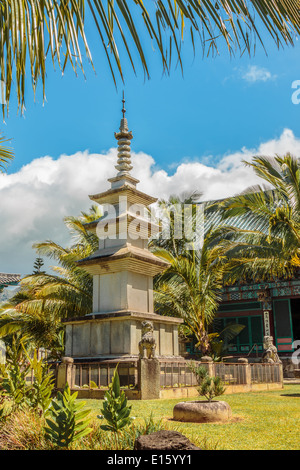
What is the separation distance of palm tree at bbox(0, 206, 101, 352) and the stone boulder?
14.8m

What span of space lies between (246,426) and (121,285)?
7.99 metres

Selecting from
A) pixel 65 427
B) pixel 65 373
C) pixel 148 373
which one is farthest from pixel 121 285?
pixel 65 427

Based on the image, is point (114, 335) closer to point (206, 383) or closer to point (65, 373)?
point (65, 373)

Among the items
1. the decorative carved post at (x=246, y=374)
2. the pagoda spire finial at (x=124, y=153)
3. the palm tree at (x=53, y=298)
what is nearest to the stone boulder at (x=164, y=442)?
the decorative carved post at (x=246, y=374)

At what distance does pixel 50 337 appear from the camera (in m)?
20.8

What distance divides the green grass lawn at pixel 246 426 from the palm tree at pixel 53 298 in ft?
28.2

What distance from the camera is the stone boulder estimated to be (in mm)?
4227

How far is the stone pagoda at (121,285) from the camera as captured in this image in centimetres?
1400

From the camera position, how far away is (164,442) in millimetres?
4293

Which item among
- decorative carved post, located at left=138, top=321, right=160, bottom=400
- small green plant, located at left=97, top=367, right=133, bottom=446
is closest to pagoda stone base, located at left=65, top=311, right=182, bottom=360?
decorative carved post, located at left=138, top=321, right=160, bottom=400

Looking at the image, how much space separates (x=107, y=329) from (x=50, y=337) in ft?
24.6
